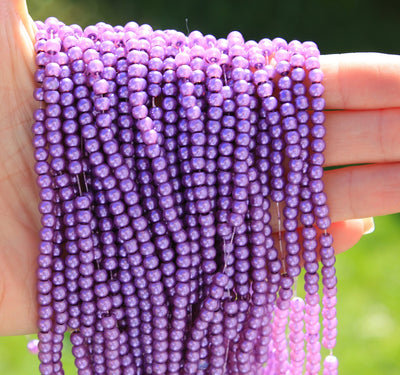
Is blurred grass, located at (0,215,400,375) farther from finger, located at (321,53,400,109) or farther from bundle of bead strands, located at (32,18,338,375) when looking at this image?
finger, located at (321,53,400,109)

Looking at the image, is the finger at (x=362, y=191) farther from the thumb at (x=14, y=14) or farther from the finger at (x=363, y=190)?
the thumb at (x=14, y=14)

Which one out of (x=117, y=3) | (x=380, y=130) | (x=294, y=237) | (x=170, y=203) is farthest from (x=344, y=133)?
(x=117, y=3)

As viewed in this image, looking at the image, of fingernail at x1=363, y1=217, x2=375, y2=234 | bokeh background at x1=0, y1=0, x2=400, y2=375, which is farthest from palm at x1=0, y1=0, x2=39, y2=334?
bokeh background at x1=0, y1=0, x2=400, y2=375

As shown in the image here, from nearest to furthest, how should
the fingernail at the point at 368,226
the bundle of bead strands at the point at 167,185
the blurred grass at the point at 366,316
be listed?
the bundle of bead strands at the point at 167,185 → the fingernail at the point at 368,226 → the blurred grass at the point at 366,316

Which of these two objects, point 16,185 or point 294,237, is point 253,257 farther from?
point 16,185

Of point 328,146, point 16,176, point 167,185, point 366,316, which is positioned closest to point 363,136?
point 328,146

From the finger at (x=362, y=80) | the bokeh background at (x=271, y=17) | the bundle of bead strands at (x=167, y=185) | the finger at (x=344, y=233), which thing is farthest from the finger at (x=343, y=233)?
the bokeh background at (x=271, y=17)

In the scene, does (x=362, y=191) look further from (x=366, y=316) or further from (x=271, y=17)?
(x=271, y=17)
